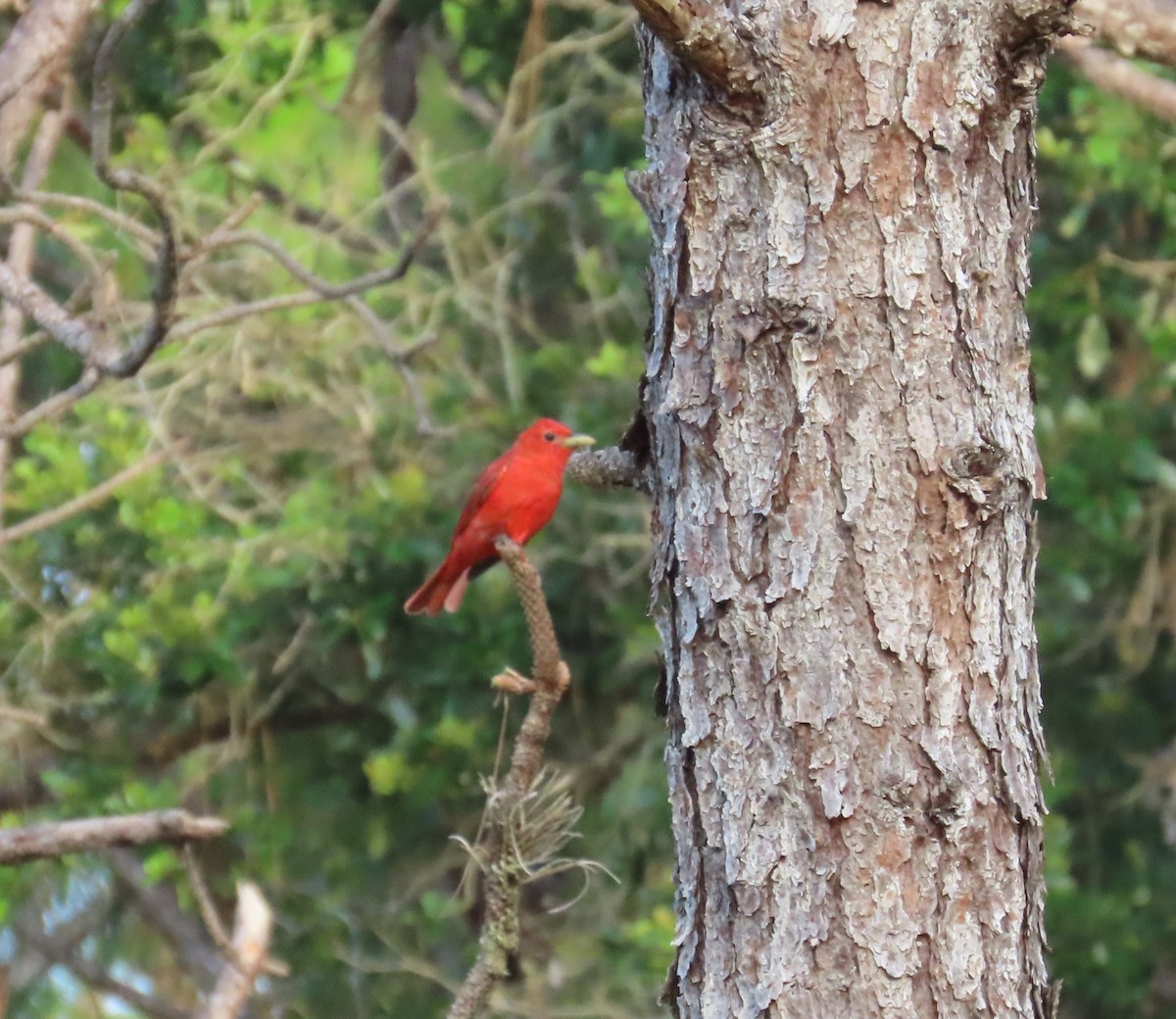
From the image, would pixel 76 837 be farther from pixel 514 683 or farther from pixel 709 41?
pixel 709 41

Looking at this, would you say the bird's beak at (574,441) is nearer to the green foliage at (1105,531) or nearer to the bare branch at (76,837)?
the green foliage at (1105,531)

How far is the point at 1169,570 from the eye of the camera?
23.6 feet

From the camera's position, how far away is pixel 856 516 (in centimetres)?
209

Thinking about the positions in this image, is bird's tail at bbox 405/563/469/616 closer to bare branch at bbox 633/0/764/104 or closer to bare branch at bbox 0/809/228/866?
bare branch at bbox 0/809/228/866

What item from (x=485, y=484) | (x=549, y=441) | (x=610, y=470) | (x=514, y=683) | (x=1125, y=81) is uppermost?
(x=1125, y=81)

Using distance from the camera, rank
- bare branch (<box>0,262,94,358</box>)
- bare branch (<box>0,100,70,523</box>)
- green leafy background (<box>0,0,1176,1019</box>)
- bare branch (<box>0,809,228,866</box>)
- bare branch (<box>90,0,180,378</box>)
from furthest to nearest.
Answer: green leafy background (<box>0,0,1176,1019</box>), bare branch (<box>0,100,70,523</box>), bare branch (<box>0,262,94,358</box>), bare branch (<box>90,0,180,378</box>), bare branch (<box>0,809,228,866</box>)

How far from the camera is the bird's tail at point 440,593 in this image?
547cm

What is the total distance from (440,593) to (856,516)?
11.7ft

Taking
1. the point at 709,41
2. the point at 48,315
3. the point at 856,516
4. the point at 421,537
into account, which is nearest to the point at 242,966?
the point at 856,516

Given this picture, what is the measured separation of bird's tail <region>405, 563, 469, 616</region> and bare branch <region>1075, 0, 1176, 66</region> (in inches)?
103

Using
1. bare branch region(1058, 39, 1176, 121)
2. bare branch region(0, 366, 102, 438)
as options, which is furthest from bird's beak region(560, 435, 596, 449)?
bare branch region(0, 366, 102, 438)

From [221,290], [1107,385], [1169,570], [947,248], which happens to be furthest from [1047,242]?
[947,248]

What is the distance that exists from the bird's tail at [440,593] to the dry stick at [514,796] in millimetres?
2810

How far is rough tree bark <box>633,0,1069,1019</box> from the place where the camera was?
2.06 m
